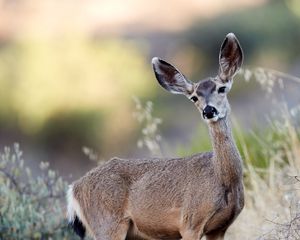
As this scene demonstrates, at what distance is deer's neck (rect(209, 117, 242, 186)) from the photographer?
8.76 metres

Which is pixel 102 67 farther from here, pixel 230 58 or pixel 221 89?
pixel 221 89

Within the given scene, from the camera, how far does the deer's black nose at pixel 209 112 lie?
8.55 metres

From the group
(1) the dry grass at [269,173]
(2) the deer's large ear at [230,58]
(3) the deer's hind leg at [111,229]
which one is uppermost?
(2) the deer's large ear at [230,58]

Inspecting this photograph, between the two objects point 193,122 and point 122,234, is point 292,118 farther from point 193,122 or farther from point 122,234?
point 193,122

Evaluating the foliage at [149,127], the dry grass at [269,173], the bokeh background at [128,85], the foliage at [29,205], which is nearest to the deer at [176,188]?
the dry grass at [269,173]

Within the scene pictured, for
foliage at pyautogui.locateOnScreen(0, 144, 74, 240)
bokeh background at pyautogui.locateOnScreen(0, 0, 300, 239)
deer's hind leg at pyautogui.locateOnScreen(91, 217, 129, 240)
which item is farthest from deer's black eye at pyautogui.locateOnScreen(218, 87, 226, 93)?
foliage at pyautogui.locateOnScreen(0, 144, 74, 240)

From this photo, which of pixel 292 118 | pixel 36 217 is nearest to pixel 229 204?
pixel 36 217

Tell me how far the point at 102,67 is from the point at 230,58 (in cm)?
1838

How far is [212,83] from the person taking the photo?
28.9ft

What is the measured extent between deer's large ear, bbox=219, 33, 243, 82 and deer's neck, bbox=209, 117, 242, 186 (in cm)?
42

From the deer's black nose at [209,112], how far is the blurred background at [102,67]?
12370 millimetres

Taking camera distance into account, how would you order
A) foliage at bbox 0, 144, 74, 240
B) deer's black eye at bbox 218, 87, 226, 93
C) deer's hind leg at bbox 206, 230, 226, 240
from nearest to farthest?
1. deer's black eye at bbox 218, 87, 226, 93
2. deer's hind leg at bbox 206, 230, 226, 240
3. foliage at bbox 0, 144, 74, 240

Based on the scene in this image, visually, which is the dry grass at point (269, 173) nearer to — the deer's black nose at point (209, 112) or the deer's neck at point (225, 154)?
the deer's neck at point (225, 154)

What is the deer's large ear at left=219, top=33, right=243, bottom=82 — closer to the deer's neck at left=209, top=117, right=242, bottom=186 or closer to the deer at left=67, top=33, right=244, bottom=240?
the deer at left=67, top=33, right=244, bottom=240
